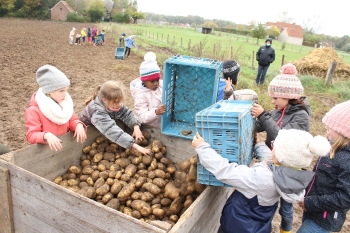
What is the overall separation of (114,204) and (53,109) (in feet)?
3.57

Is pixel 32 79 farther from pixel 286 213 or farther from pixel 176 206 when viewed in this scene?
pixel 286 213

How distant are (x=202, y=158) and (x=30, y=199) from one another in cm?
137

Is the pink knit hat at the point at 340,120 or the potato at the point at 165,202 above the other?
the pink knit hat at the point at 340,120

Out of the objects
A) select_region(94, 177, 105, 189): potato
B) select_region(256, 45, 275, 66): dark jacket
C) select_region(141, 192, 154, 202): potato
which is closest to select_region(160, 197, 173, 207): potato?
select_region(141, 192, 154, 202): potato

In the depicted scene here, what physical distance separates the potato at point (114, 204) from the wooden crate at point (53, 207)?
63cm

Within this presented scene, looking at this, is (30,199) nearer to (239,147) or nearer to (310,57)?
(239,147)

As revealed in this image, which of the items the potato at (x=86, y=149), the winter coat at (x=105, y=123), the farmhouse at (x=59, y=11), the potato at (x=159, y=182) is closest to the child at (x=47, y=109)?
the winter coat at (x=105, y=123)

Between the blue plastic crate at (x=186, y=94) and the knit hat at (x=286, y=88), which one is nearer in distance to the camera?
the knit hat at (x=286, y=88)

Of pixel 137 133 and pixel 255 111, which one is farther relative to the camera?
pixel 137 133

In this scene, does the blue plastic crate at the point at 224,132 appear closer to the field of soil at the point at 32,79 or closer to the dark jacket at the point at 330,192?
the dark jacket at the point at 330,192

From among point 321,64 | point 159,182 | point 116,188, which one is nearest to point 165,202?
point 159,182

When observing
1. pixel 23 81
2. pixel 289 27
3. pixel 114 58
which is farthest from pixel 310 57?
pixel 289 27

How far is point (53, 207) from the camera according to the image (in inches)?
84.9

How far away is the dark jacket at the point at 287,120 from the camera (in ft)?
9.93
